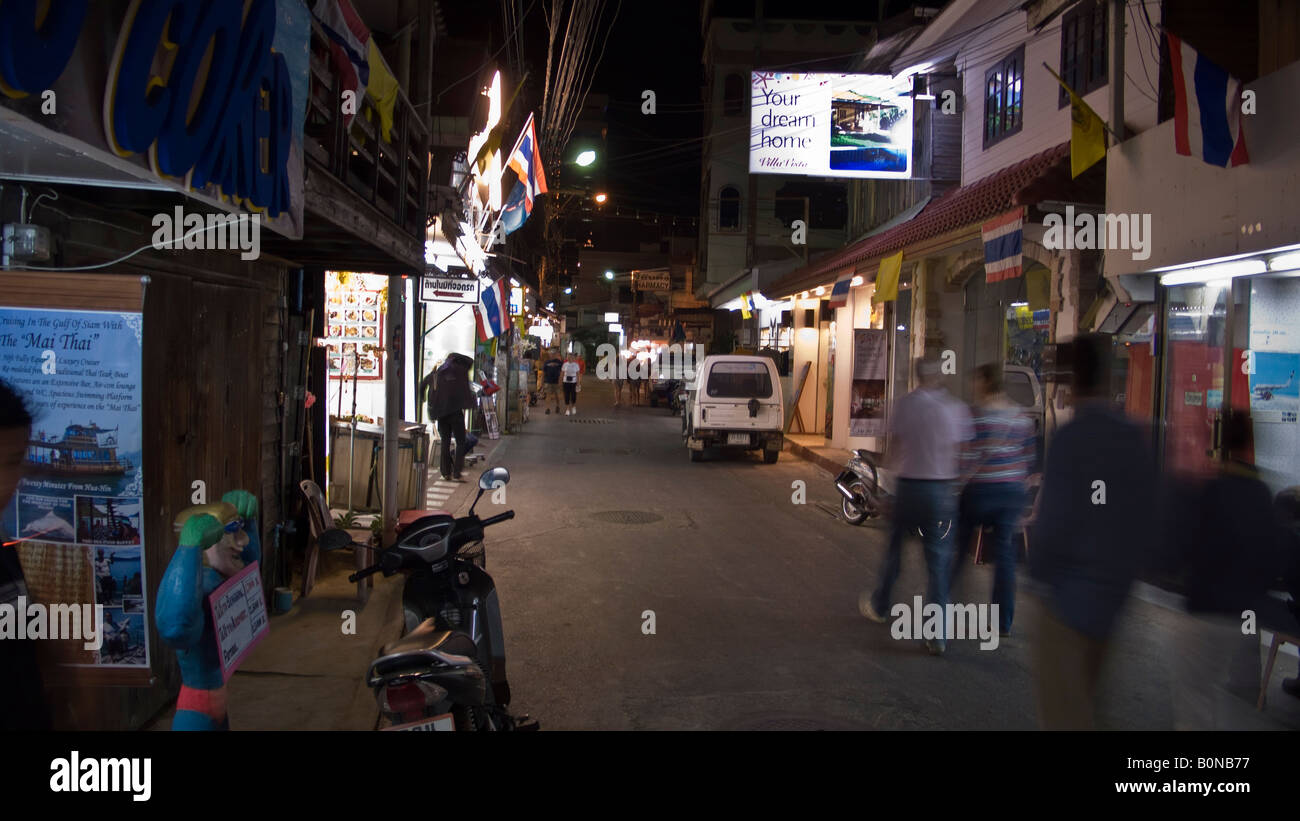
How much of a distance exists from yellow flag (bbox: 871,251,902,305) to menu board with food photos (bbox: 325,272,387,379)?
781 cm

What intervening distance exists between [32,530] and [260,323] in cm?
310

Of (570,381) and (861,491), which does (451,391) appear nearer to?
(861,491)

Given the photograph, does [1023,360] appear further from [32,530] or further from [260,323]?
[32,530]

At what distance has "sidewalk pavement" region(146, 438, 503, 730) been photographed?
5094 millimetres

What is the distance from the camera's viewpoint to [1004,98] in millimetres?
13703

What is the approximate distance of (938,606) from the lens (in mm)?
6551

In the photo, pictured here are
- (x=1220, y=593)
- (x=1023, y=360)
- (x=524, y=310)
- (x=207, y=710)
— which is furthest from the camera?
(x=524, y=310)

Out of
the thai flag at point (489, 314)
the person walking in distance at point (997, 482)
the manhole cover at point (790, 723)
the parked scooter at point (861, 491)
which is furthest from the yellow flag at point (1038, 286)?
the thai flag at point (489, 314)

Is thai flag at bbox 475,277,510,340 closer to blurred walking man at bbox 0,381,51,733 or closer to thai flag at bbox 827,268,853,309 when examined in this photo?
thai flag at bbox 827,268,853,309

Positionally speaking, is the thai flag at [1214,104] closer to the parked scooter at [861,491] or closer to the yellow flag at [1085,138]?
the yellow flag at [1085,138]

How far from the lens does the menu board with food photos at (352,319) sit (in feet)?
41.1

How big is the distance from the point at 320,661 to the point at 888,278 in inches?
437
